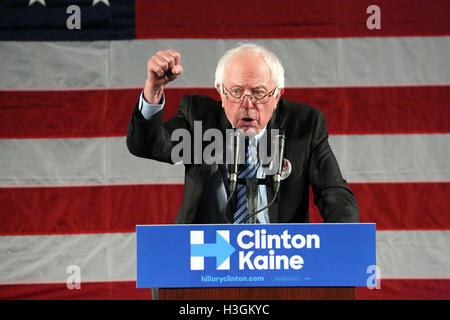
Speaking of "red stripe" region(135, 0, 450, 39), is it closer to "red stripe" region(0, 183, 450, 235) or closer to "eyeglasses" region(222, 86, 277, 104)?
→ "red stripe" region(0, 183, 450, 235)

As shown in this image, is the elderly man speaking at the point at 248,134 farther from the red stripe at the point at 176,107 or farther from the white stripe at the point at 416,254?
the white stripe at the point at 416,254

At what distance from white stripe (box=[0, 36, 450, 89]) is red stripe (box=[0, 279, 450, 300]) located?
1172 millimetres

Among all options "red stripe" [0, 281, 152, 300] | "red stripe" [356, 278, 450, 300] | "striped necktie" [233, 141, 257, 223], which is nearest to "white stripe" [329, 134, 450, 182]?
"red stripe" [356, 278, 450, 300]

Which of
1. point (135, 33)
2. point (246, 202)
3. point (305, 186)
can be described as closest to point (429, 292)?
point (305, 186)

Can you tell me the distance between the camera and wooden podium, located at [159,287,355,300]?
168cm

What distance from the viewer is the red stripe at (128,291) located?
325 cm

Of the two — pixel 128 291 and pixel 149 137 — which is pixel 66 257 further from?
pixel 149 137

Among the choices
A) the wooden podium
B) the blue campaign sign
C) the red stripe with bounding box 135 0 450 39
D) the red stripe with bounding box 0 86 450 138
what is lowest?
the wooden podium

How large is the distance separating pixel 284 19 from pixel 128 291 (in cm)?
185

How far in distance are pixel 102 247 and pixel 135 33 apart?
1.29 m

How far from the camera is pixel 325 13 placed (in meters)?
3.34

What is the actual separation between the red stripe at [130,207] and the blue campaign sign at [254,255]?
1565mm

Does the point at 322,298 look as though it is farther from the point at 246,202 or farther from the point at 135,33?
the point at 135,33

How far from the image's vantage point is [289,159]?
2.38 m
